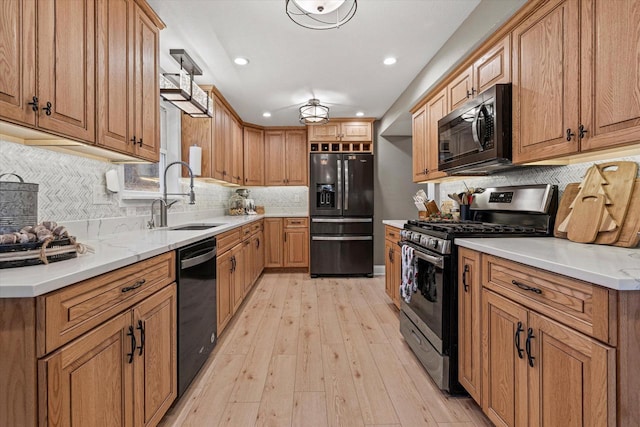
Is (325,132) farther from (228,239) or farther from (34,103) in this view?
(34,103)

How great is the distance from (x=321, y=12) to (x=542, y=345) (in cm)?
192

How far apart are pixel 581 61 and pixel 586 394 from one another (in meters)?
1.42

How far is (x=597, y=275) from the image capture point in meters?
0.90

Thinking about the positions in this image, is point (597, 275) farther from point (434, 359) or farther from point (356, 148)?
point (356, 148)

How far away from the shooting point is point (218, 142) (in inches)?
143

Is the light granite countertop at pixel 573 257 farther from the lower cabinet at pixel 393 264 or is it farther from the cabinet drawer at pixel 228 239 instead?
the cabinet drawer at pixel 228 239

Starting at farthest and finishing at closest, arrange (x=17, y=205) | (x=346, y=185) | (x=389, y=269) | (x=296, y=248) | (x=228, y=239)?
(x=296, y=248), (x=346, y=185), (x=389, y=269), (x=228, y=239), (x=17, y=205)

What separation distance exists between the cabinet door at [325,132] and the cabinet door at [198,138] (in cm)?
181

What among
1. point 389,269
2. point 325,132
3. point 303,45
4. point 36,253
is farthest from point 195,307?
point 325,132

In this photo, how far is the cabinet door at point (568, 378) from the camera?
2.94ft

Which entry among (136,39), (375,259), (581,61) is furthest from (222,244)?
(375,259)

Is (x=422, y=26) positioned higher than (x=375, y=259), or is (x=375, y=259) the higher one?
(x=422, y=26)

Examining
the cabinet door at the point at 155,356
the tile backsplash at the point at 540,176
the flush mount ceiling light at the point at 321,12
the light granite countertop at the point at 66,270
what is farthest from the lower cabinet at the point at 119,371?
the tile backsplash at the point at 540,176

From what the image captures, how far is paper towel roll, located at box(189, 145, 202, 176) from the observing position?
3201 millimetres
